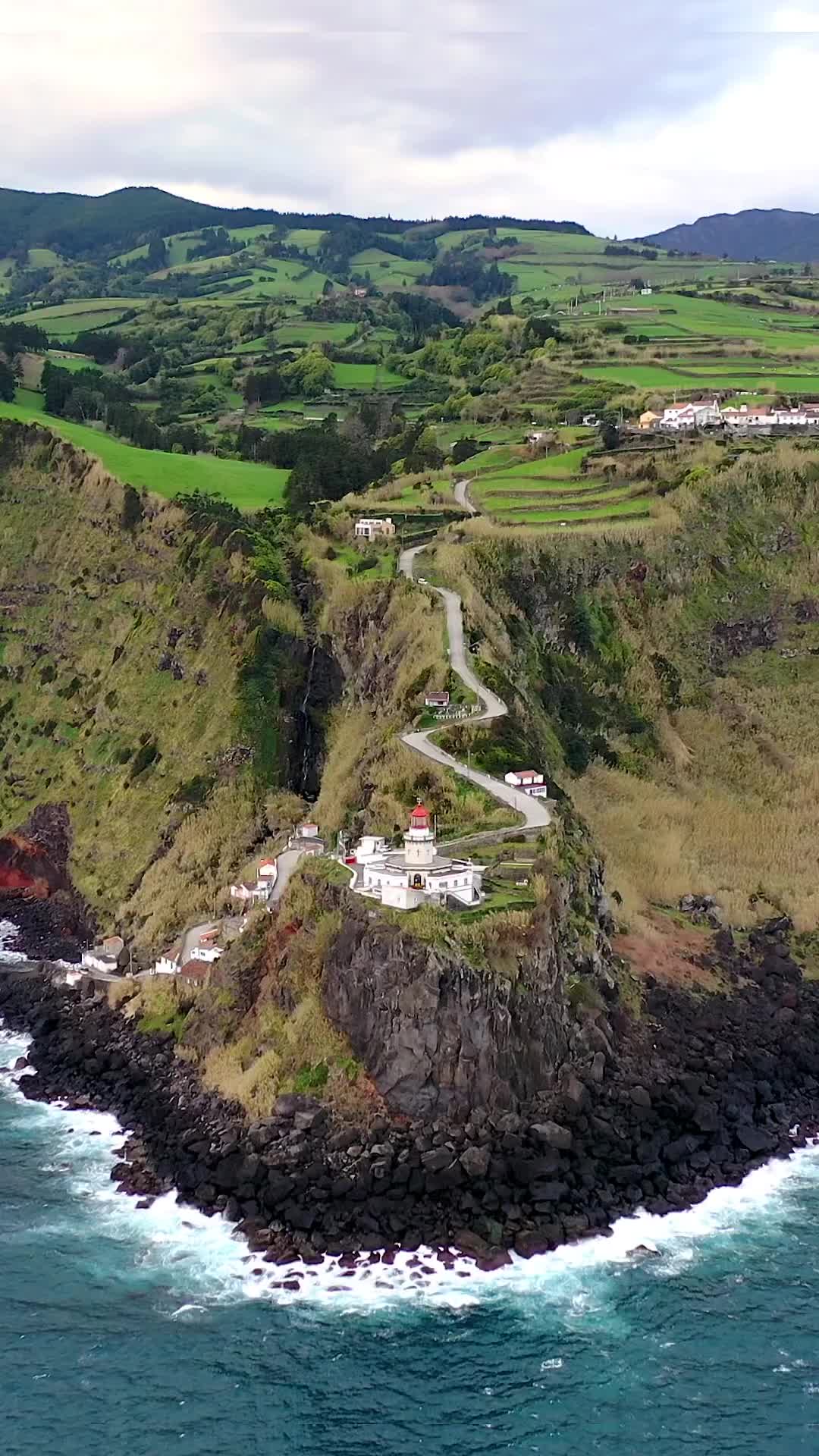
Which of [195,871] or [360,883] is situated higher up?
[360,883]

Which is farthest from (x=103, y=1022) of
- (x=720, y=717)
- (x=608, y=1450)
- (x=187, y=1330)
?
(x=720, y=717)

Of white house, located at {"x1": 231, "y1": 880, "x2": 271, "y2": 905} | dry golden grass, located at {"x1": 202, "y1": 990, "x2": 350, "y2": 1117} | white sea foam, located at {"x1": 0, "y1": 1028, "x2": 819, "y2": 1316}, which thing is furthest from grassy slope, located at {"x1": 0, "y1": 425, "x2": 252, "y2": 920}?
white sea foam, located at {"x1": 0, "y1": 1028, "x2": 819, "y2": 1316}

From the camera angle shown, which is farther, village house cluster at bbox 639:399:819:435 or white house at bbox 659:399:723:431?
white house at bbox 659:399:723:431

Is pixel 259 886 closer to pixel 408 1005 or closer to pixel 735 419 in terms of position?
pixel 408 1005

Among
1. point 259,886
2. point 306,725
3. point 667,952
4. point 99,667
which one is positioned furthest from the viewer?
point 99,667

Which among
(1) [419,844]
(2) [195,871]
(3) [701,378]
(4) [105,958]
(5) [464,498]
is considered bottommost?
(4) [105,958]

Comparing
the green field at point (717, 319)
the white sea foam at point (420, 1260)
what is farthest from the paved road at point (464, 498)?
the white sea foam at point (420, 1260)

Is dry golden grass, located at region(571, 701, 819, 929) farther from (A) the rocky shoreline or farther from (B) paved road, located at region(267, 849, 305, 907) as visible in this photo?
(B) paved road, located at region(267, 849, 305, 907)

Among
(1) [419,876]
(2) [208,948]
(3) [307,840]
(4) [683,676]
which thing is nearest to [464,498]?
(4) [683,676]
